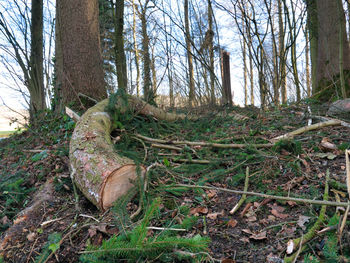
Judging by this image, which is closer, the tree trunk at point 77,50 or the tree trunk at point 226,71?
the tree trunk at point 77,50

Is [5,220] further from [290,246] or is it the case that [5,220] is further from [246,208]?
[290,246]

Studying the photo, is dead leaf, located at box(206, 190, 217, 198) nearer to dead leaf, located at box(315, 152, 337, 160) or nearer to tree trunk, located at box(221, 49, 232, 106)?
dead leaf, located at box(315, 152, 337, 160)

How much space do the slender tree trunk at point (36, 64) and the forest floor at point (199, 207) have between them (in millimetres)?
2830

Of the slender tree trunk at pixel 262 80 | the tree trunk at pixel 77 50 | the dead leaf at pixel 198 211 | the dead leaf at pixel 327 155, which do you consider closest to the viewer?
the dead leaf at pixel 198 211

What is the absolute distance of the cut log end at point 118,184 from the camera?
199 cm

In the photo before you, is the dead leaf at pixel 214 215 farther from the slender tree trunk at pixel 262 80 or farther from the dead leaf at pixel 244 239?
the slender tree trunk at pixel 262 80

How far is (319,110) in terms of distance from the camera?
4133mm

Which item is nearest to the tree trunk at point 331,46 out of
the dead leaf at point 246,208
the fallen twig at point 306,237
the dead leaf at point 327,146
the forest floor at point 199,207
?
the forest floor at point 199,207

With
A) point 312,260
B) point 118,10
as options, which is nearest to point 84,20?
point 118,10

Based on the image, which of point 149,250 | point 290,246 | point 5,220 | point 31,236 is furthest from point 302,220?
point 5,220

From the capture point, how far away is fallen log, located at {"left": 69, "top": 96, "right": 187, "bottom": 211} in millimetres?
1995

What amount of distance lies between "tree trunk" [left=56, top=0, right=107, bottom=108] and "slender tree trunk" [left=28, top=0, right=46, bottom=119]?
162cm

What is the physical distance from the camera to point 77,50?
4.54 m

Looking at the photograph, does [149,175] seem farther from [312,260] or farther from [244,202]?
[312,260]
